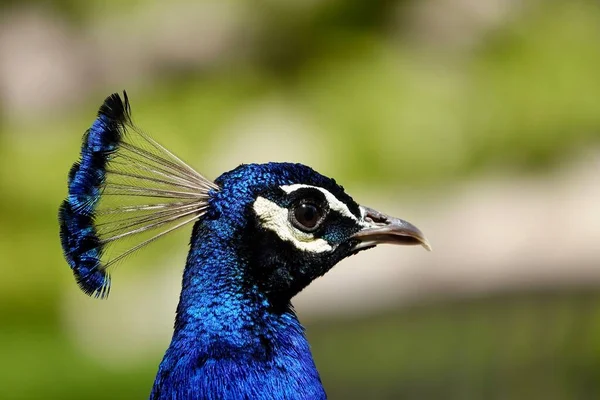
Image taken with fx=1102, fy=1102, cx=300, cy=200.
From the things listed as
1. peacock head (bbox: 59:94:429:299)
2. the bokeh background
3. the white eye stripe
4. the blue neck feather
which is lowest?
the blue neck feather

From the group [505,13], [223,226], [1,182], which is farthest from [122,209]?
[505,13]

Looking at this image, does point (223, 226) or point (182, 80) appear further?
point (182, 80)

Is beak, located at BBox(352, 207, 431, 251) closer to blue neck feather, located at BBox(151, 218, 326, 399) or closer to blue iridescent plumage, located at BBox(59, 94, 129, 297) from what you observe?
blue neck feather, located at BBox(151, 218, 326, 399)

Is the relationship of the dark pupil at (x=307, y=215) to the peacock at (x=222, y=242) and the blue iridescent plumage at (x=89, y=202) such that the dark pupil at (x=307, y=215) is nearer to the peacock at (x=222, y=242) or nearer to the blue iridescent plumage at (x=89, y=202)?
the peacock at (x=222, y=242)

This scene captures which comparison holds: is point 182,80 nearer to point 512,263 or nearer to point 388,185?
point 388,185

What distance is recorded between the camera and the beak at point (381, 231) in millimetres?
1317

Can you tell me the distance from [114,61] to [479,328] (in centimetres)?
171

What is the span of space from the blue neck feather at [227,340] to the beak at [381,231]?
137 millimetres

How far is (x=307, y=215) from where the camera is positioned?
1280mm

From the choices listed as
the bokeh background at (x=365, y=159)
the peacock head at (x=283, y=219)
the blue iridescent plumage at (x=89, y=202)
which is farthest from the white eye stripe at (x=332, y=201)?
the bokeh background at (x=365, y=159)

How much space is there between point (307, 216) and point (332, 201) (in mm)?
35

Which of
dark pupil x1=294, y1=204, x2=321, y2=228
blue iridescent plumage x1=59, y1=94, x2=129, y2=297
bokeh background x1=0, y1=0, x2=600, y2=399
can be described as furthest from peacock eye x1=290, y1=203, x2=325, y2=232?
bokeh background x1=0, y1=0, x2=600, y2=399

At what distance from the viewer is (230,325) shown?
4.00ft

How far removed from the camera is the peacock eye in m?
1.27
